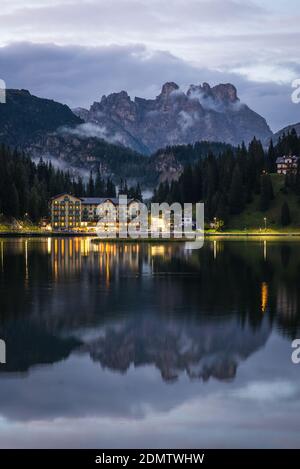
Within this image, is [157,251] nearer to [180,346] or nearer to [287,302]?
[287,302]

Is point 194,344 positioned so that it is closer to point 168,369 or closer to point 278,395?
point 168,369

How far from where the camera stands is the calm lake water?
22.1 m

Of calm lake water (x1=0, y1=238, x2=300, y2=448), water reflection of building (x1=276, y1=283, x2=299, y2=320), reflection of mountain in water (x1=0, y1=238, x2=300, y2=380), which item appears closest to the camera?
calm lake water (x1=0, y1=238, x2=300, y2=448)

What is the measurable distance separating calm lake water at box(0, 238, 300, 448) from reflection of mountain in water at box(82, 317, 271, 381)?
6 centimetres

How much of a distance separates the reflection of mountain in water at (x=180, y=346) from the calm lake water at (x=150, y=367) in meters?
0.06

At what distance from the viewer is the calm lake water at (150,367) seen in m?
22.1

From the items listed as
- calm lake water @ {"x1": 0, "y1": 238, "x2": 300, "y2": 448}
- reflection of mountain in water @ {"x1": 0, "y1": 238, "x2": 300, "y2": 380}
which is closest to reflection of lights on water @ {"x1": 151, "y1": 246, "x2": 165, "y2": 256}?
reflection of mountain in water @ {"x1": 0, "y1": 238, "x2": 300, "y2": 380}

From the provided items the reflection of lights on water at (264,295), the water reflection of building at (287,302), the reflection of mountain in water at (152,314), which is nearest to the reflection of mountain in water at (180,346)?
the reflection of mountain in water at (152,314)

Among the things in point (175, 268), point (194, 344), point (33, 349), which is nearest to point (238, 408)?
point (194, 344)

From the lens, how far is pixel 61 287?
62.0 metres

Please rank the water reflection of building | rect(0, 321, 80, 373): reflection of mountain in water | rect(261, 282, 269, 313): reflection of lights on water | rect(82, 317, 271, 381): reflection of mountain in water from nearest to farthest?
rect(82, 317, 271, 381): reflection of mountain in water
rect(0, 321, 80, 373): reflection of mountain in water
the water reflection of building
rect(261, 282, 269, 313): reflection of lights on water

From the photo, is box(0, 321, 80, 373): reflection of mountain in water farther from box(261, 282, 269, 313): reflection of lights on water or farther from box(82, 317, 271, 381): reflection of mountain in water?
box(261, 282, 269, 313): reflection of lights on water

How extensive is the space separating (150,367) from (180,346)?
14.2ft

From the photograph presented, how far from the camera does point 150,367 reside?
100.0ft
